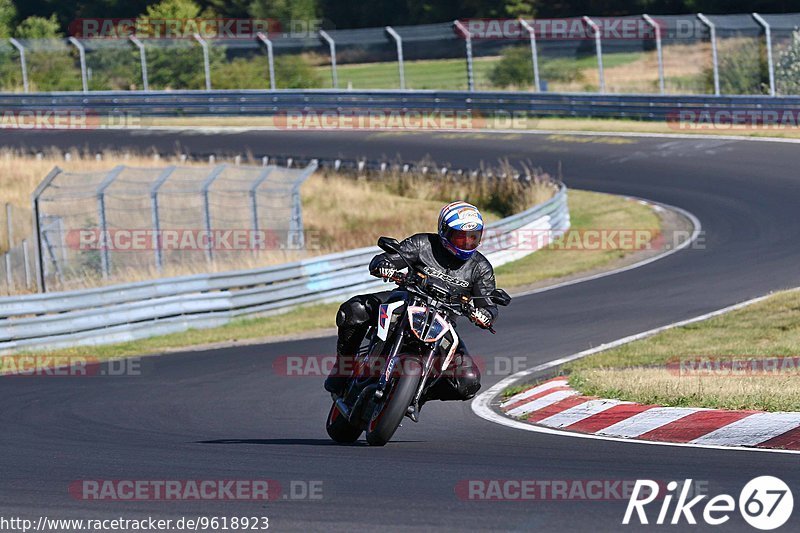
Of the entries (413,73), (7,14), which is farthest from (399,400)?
(7,14)

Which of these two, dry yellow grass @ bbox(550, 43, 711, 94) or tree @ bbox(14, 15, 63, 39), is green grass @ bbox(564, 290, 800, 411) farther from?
tree @ bbox(14, 15, 63, 39)

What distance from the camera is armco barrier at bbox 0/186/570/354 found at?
17.4 metres

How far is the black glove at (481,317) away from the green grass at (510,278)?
9.67 metres

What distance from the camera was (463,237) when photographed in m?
8.39

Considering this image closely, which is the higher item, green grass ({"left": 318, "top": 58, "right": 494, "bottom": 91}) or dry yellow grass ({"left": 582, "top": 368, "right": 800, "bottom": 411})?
green grass ({"left": 318, "top": 58, "right": 494, "bottom": 91})

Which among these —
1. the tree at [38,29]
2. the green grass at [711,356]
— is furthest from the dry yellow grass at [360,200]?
the tree at [38,29]

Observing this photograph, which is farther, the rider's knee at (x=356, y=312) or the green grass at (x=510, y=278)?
the green grass at (x=510, y=278)

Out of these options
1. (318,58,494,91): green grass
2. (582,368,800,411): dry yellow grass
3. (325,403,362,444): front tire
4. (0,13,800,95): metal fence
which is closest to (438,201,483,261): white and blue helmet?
(325,403,362,444): front tire

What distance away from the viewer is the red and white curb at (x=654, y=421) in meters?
8.12

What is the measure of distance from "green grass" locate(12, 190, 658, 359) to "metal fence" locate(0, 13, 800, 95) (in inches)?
389

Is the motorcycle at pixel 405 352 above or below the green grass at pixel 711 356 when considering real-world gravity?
above

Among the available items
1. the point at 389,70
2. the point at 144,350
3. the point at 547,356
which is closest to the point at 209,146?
the point at 389,70

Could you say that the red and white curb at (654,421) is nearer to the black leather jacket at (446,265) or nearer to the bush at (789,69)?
the black leather jacket at (446,265)

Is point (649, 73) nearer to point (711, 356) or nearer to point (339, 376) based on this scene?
point (711, 356)
